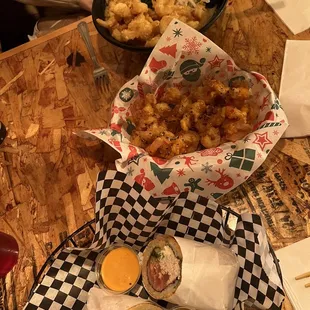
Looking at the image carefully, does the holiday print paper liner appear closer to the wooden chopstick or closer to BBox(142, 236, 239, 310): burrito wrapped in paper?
BBox(142, 236, 239, 310): burrito wrapped in paper

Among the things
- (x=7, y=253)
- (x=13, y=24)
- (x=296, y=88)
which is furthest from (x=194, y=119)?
(x=13, y=24)

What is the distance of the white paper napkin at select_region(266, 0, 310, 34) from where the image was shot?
159cm

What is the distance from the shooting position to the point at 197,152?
48.6 inches

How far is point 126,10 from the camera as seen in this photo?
1.51 m

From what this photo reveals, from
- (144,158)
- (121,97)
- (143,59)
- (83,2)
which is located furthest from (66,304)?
(83,2)

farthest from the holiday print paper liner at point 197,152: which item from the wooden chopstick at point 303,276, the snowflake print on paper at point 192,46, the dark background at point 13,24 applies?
the dark background at point 13,24

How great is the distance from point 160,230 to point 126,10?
878 millimetres

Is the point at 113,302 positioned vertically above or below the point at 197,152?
below

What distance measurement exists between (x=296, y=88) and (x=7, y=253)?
1.19m

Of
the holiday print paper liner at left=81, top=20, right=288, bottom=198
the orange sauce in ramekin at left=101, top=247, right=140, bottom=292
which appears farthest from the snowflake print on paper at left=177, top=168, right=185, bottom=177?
the orange sauce in ramekin at left=101, top=247, right=140, bottom=292

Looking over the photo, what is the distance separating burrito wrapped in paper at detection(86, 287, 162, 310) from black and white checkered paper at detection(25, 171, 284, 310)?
0.06m

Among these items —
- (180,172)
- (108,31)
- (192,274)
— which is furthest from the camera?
(108,31)

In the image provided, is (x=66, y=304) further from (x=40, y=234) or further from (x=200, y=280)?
(x=200, y=280)

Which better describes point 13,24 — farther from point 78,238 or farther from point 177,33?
point 78,238
